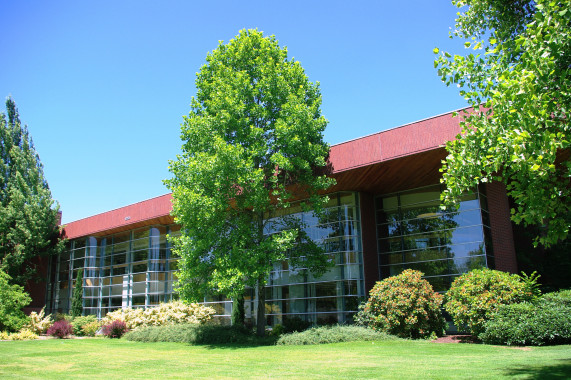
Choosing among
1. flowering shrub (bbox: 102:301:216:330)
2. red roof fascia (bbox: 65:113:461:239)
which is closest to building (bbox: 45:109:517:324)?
red roof fascia (bbox: 65:113:461:239)

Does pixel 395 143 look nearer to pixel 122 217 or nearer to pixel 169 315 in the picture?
pixel 169 315

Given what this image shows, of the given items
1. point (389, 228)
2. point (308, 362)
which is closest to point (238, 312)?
point (389, 228)

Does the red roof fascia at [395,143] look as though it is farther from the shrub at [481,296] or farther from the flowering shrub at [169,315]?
the flowering shrub at [169,315]

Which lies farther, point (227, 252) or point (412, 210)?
point (412, 210)

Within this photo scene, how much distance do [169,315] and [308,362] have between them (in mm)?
14535

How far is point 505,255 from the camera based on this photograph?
19734mm

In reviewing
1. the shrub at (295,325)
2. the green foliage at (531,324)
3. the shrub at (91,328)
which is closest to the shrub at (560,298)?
the green foliage at (531,324)

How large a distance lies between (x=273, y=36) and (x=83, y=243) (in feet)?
82.4

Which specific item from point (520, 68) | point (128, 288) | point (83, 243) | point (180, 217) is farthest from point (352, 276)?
point (83, 243)

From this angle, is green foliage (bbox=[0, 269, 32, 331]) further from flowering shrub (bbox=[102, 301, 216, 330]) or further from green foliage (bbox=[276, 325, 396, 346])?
green foliage (bbox=[276, 325, 396, 346])

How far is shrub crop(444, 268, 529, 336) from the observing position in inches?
612

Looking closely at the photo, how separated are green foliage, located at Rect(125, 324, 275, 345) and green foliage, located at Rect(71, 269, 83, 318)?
41.8 ft

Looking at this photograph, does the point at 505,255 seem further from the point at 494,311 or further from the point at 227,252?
the point at 227,252

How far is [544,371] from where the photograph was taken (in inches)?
356
